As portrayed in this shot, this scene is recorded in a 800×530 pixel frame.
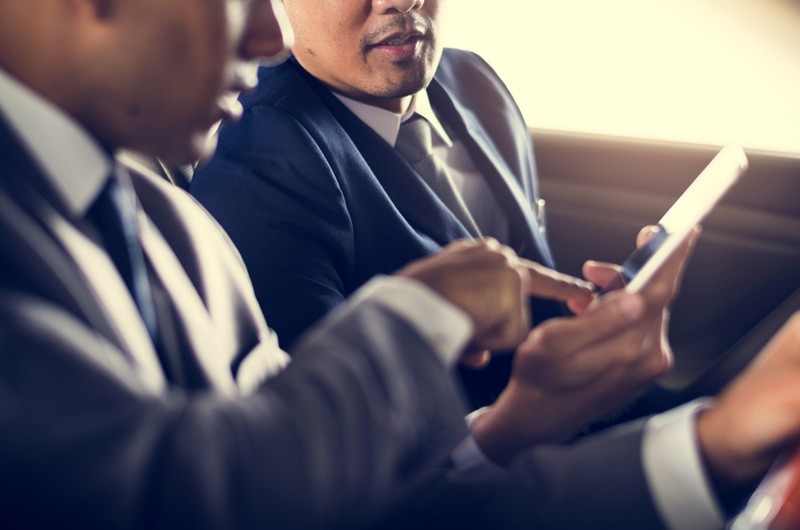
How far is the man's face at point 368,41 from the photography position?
1.49 meters

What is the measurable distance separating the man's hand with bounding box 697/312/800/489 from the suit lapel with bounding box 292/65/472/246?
29.3 inches

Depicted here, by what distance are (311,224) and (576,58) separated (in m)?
1.07

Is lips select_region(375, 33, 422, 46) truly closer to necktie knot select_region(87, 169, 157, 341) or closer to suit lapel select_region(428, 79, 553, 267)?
suit lapel select_region(428, 79, 553, 267)

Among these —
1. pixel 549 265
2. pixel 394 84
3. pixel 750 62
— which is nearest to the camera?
pixel 394 84

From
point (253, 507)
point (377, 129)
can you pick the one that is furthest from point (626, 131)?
point (253, 507)

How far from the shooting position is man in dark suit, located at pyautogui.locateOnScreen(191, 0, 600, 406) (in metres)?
1.36

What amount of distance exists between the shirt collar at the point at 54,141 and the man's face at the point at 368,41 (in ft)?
2.71

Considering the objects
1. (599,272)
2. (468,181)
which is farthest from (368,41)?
(599,272)

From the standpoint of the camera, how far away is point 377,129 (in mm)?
1579

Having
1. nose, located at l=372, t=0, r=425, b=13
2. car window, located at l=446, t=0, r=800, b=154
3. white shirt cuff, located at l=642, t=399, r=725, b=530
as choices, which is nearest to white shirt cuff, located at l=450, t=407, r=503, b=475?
white shirt cuff, located at l=642, t=399, r=725, b=530

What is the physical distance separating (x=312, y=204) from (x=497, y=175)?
460 mm

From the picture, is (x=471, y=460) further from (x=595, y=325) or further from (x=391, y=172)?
(x=391, y=172)

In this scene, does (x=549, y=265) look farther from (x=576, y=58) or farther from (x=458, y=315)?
(x=458, y=315)

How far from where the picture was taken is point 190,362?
2.66 ft
